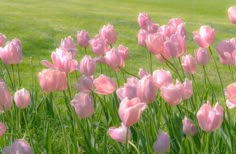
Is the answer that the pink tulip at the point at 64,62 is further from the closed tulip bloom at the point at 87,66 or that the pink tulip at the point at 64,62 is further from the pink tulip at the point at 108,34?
the pink tulip at the point at 108,34

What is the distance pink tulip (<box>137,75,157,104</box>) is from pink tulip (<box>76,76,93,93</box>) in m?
0.64

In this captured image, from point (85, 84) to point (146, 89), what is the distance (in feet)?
2.26

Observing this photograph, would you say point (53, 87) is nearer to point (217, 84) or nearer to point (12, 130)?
point (12, 130)

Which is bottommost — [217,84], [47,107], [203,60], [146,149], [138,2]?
[138,2]

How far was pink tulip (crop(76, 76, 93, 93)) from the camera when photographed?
10.0ft

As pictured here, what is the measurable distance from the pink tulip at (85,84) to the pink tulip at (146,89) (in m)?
0.64

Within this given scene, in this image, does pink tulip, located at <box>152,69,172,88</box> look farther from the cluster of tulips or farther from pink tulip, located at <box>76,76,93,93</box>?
pink tulip, located at <box>76,76,93,93</box>

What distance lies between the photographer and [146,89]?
2.44 meters

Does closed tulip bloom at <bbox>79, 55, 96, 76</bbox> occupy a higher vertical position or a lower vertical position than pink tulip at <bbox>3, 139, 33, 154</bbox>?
higher

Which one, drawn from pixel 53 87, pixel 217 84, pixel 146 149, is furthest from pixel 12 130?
pixel 217 84

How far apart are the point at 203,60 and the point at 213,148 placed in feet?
2.15

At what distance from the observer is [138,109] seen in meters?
2.25

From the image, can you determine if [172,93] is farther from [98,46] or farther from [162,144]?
[98,46]

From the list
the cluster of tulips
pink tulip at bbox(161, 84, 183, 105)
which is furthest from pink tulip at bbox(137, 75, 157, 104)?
pink tulip at bbox(161, 84, 183, 105)
